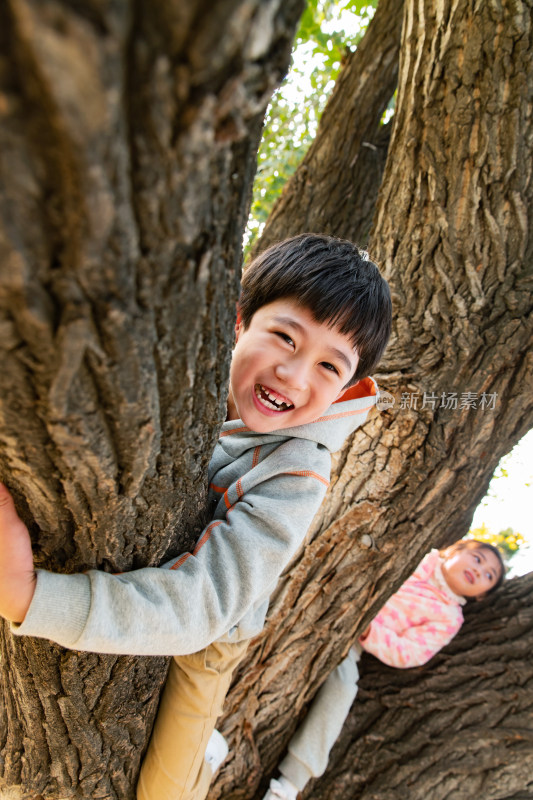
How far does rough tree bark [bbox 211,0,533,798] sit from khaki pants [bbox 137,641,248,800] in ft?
1.38

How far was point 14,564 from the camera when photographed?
88 cm

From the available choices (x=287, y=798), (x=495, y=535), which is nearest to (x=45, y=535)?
(x=287, y=798)

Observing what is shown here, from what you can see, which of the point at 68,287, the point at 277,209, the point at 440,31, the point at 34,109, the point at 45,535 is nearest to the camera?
the point at 34,109

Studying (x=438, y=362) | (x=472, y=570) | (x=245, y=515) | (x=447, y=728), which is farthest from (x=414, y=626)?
(x=245, y=515)

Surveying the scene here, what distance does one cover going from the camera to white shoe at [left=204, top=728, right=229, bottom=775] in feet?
5.81

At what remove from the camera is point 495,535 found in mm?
6016

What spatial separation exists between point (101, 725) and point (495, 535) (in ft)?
18.7

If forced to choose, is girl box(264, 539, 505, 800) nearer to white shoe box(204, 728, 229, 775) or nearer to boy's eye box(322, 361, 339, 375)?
white shoe box(204, 728, 229, 775)

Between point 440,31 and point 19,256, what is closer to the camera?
point 19,256

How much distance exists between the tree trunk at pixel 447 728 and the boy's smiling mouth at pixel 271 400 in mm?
1636

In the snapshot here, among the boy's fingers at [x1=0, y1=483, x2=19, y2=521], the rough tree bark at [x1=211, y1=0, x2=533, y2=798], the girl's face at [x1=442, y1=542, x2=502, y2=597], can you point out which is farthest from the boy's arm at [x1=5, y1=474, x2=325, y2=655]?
the girl's face at [x1=442, y1=542, x2=502, y2=597]

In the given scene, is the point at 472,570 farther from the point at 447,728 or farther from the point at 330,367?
the point at 330,367

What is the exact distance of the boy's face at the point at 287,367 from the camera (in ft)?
4.32

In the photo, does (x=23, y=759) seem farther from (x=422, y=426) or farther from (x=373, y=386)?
(x=422, y=426)
